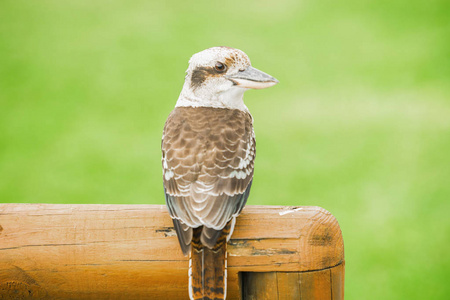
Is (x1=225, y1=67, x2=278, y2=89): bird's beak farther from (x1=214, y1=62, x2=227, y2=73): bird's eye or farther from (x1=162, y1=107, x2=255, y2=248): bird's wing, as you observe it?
(x1=162, y1=107, x2=255, y2=248): bird's wing

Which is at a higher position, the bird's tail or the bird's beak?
the bird's beak

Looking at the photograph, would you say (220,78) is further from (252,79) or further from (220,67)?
(252,79)

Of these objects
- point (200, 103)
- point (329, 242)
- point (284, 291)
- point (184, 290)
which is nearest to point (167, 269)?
point (184, 290)

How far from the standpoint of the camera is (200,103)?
259 centimetres

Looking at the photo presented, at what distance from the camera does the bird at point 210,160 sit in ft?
6.29

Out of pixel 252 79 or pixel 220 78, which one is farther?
pixel 220 78

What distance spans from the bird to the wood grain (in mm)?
78

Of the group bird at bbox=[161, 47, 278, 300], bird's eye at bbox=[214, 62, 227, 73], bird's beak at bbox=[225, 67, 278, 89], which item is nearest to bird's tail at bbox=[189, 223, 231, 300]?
bird at bbox=[161, 47, 278, 300]

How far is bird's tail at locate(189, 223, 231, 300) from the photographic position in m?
1.88

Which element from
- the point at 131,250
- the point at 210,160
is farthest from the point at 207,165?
the point at 131,250

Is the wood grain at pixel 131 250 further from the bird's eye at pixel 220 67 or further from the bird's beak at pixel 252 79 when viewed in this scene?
the bird's eye at pixel 220 67

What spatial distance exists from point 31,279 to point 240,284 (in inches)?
32.6

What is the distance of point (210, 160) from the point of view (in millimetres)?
2205

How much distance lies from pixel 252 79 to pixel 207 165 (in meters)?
0.49
